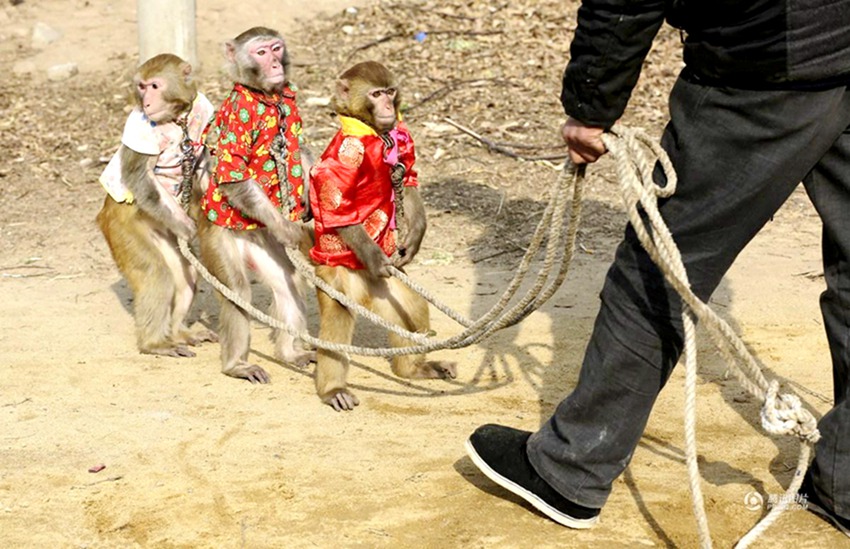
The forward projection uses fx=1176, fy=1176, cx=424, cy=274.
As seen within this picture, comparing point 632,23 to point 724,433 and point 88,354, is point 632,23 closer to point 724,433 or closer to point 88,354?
point 724,433

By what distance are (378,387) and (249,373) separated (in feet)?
2.08

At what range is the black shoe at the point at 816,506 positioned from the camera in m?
3.88

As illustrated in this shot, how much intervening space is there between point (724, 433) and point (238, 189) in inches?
94.6

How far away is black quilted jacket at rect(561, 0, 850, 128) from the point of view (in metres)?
3.20

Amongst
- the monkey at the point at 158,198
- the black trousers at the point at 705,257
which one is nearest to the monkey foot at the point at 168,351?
the monkey at the point at 158,198

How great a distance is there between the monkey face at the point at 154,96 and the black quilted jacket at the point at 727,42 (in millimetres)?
2829

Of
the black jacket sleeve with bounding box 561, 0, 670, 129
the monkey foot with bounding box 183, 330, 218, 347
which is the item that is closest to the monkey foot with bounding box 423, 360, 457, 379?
the monkey foot with bounding box 183, 330, 218, 347

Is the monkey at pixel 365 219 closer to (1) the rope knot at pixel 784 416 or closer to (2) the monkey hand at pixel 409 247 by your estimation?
(2) the monkey hand at pixel 409 247

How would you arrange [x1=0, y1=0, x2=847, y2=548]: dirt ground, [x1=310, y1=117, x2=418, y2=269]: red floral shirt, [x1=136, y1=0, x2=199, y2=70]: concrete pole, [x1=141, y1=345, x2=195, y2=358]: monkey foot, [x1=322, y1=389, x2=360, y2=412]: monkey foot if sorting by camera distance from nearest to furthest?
[x1=0, y1=0, x2=847, y2=548]: dirt ground → [x1=310, y1=117, x2=418, y2=269]: red floral shirt → [x1=322, y1=389, x2=360, y2=412]: monkey foot → [x1=141, y1=345, x2=195, y2=358]: monkey foot → [x1=136, y1=0, x2=199, y2=70]: concrete pole

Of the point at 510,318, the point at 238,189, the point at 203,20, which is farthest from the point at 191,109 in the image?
the point at 203,20

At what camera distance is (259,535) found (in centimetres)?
393

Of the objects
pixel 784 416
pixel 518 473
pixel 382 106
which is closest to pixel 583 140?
pixel 784 416

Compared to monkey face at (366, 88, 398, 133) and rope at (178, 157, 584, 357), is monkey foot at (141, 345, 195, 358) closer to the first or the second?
rope at (178, 157, 584, 357)

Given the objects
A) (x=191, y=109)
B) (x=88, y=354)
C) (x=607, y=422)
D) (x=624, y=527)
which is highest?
(x=191, y=109)
